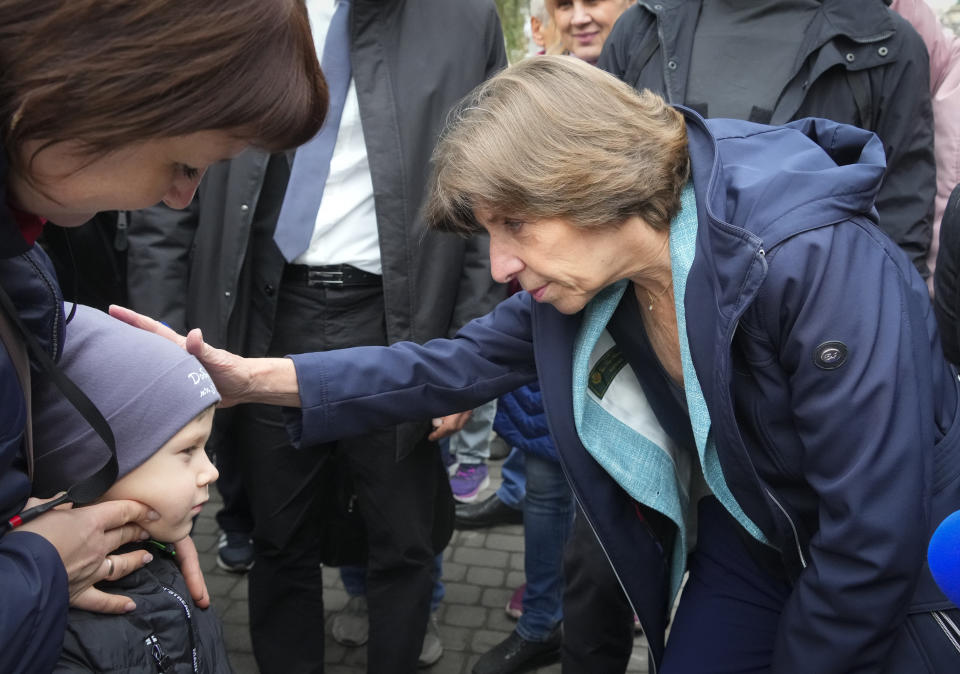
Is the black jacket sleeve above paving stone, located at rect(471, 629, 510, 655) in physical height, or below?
above

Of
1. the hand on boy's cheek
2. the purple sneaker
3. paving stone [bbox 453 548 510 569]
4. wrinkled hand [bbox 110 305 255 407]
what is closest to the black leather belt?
wrinkled hand [bbox 110 305 255 407]

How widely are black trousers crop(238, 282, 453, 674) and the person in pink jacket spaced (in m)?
1.82

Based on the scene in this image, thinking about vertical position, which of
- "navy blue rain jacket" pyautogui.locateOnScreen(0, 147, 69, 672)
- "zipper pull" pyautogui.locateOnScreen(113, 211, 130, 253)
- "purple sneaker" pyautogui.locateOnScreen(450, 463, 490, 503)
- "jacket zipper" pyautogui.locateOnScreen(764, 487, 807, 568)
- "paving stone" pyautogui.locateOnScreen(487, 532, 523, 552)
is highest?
"navy blue rain jacket" pyautogui.locateOnScreen(0, 147, 69, 672)

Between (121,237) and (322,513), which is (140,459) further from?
(121,237)

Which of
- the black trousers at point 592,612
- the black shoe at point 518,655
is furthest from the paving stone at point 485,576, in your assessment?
the black trousers at point 592,612

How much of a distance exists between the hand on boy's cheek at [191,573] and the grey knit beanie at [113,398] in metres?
0.30

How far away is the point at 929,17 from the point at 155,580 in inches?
123

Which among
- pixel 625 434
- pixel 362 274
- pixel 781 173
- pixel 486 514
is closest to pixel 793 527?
pixel 625 434

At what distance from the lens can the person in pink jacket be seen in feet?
10.1

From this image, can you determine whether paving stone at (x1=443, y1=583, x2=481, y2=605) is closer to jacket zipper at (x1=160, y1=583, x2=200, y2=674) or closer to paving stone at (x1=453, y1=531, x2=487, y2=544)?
paving stone at (x1=453, y1=531, x2=487, y2=544)

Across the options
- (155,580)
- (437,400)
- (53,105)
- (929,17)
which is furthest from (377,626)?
(929,17)

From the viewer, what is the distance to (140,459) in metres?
1.72

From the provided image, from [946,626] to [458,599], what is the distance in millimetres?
2417

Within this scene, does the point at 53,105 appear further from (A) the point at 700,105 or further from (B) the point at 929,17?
(B) the point at 929,17
